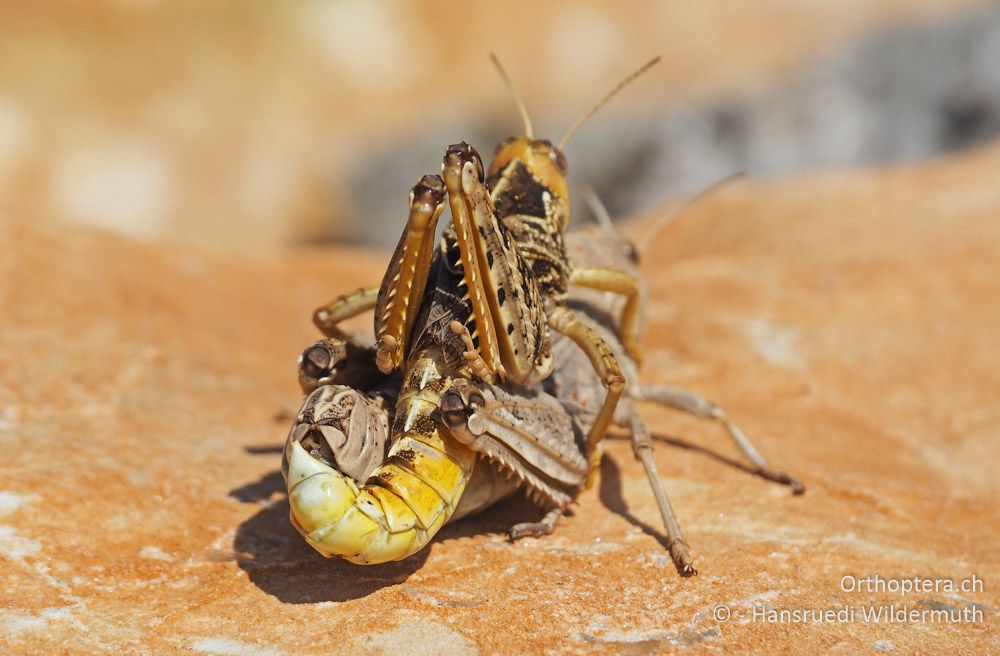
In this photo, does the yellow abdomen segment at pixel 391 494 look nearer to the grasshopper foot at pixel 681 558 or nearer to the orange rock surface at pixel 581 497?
the orange rock surface at pixel 581 497

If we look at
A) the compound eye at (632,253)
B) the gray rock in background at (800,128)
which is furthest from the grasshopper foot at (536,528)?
the gray rock in background at (800,128)

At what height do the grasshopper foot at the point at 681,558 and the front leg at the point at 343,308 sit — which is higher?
the front leg at the point at 343,308

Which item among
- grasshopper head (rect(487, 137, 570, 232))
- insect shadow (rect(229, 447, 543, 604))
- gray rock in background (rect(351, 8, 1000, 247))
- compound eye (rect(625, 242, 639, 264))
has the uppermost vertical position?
grasshopper head (rect(487, 137, 570, 232))

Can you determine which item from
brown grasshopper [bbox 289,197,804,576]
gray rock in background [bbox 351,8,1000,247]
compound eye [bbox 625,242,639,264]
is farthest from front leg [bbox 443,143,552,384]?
gray rock in background [bbox 351,8,1000,247]

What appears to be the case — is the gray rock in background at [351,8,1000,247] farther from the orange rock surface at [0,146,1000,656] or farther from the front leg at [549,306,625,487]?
the front leg at [549,306,625,487]

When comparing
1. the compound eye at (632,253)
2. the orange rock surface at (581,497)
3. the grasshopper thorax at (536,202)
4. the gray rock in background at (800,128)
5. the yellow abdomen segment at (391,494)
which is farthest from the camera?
the gray rock in background at (800,128)

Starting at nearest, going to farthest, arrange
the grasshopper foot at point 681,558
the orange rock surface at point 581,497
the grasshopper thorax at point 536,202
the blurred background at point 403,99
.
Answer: the orange rock surface at point 581,497 → the grasshopper foot at point 681,558 → the grasshopper thorax at point 536,202 → the blurred background at point 403,99

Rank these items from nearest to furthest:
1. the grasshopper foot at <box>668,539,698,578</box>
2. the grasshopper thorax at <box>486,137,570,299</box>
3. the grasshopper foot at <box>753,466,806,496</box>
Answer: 1. the grasshopper foot at <box>668,539,698,578</box>
2. the grasshopper thorax at <box>486,137,570,299</box>
3. the grasshopper foot at <box>753,466,806,496</box>
